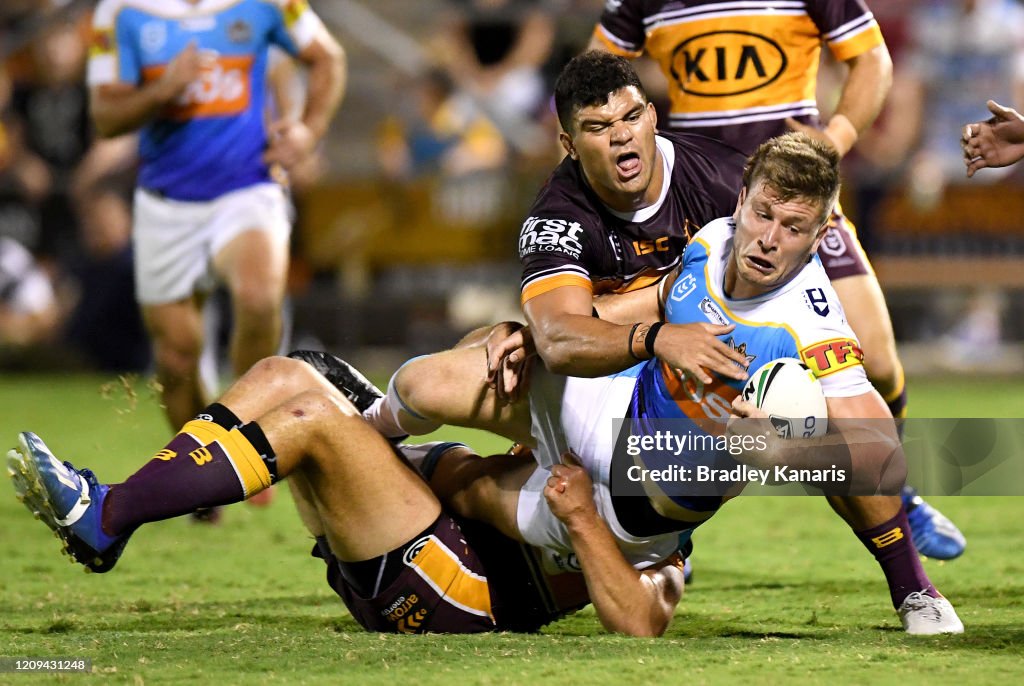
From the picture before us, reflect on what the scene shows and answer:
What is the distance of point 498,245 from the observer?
11898 mm

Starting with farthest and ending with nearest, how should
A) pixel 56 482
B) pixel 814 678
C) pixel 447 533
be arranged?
pixel 447 533
pixel 56 482
pixel 814 678

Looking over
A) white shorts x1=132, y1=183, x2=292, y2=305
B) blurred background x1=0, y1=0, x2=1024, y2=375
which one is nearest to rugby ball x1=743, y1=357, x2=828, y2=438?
white shorts x1=132, y1=183, x2=292, y2=305

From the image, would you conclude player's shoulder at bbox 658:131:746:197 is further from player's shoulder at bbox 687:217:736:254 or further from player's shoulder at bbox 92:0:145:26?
player's shoulder at bbox 92:0:145:26

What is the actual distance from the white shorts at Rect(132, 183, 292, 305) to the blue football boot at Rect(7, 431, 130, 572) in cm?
295

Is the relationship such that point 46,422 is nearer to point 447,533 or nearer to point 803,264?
point 447,533

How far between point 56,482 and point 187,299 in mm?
3103

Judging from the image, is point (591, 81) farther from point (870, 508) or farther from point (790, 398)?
point (870, 508)

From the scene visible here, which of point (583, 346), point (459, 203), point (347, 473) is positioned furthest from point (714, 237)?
point (459, 203)

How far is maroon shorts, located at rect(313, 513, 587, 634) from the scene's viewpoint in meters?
4.18

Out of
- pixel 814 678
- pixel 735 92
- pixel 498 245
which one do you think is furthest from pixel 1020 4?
pixel 814 678

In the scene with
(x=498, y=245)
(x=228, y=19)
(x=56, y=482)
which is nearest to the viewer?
(x=56, y=482)

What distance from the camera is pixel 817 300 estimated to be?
393 centimetres

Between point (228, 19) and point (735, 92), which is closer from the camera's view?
point (735, 92)

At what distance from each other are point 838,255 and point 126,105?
11.1 feet
